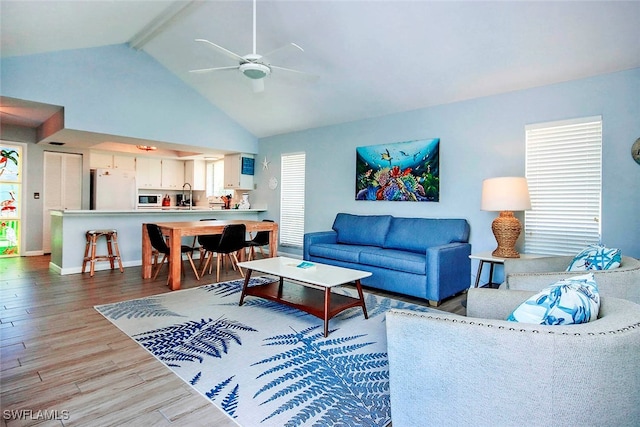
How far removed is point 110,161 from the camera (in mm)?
8031

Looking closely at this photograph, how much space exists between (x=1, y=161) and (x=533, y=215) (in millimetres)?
8917

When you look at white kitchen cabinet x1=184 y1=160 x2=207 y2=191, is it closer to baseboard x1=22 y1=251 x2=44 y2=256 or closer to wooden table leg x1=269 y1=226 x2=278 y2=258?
baseboard x1=22 y1=251 x2=44 y2=256

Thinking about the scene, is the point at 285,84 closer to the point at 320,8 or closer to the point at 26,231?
the point at 320,8

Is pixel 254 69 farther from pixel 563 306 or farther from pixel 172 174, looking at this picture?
pixel 172 174

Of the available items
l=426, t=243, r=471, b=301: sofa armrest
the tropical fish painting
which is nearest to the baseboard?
the tropical fish painting

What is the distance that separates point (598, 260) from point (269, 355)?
7.66 ft

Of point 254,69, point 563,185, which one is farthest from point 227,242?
point 563,185

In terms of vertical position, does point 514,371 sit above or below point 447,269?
above

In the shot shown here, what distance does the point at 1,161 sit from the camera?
264 inches

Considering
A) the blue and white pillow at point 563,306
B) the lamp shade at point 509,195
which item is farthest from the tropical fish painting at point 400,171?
the blue and white pillow at point 563,306

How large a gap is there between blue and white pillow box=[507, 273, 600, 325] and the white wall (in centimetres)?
283

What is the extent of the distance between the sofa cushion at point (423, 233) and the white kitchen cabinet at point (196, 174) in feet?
19.0

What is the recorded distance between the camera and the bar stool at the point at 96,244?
16.9 feet

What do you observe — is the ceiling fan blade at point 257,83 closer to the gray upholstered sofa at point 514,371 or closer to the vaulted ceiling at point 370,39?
the vaulted ceiling at point 370,39
